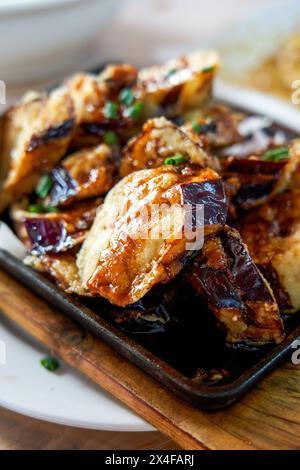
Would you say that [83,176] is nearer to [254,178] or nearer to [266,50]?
[254,178]

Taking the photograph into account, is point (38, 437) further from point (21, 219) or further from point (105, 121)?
point (105, 121)

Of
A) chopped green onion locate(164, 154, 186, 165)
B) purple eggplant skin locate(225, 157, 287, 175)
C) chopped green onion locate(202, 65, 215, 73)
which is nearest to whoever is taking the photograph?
chopped green onion locate(164, 154, 186, 165)

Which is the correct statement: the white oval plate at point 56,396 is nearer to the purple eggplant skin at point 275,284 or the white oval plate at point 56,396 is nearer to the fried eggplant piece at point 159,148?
the purple eggplant skin at point 275,284

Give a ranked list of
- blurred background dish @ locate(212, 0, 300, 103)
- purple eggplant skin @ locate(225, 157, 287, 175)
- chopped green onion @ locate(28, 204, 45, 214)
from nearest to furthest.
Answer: purple eggplant skin @ locate(225, 157, 287, 175) → chopped green onion @ locate(28, 204, 45, 214) → blurred background dish @ locate(212, 0, 300, 103)

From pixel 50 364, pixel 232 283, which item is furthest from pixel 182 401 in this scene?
pixel 50 364

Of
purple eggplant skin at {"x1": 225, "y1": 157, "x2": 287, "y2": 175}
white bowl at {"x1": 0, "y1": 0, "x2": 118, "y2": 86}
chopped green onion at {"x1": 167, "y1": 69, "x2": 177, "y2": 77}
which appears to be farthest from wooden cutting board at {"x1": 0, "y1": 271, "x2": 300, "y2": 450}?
white bowl at {"x1": 0, "y1": 0, "x2": 118, "y2": 86}

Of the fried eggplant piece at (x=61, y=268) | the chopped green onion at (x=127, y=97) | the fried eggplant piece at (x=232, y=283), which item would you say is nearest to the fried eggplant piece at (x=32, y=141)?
the chopped green onion at (x=127, y=97)

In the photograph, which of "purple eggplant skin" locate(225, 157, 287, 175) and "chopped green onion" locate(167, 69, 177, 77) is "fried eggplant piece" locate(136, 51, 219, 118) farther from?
"purple eggplant skin" locate(225, 157, 287, 175)

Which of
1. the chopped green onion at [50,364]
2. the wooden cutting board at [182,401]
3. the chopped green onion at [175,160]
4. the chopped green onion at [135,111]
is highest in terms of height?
the chopped green onion at [175,160]
